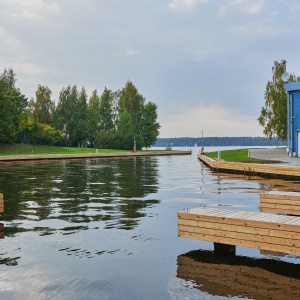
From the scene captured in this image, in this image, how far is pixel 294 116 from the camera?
150ft

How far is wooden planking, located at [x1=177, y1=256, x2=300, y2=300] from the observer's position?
675 cm

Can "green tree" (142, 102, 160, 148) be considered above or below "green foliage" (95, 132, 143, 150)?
above

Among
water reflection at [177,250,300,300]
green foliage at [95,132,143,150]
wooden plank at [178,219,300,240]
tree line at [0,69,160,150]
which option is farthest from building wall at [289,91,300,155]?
green foliage at [95,132,143,150]

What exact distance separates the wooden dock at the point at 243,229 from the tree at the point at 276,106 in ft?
201

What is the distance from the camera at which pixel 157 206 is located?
15758 mm

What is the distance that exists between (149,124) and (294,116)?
7515 cm

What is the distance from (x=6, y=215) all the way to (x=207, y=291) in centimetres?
879

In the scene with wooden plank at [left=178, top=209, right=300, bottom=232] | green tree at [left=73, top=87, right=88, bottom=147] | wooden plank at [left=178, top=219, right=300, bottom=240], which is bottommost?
wooden plank at [left=178, top=219, right=300, bottom=240]

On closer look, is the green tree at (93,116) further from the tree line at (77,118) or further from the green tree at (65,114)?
the green tree at (65,114)

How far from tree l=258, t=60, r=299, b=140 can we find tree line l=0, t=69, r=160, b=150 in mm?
34723

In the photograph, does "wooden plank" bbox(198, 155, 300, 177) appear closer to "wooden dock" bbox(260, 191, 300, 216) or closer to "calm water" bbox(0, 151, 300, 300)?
Result: "calm water" bbox(0, 151, 300, 300)

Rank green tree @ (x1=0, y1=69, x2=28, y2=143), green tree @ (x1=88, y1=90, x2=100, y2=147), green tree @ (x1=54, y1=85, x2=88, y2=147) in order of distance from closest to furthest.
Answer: green tree @ (x1=0, y1=69, x2=28, y2=143) < green tree @ (x1=54, y1=85, x2=88, y2=147) < green tree @ (x1=88, y1=90, x2=100, y2=147)

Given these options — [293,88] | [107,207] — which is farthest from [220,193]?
[293,88]

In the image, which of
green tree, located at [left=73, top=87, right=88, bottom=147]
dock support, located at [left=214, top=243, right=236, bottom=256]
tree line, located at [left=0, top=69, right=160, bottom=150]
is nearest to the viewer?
dock support, located at [left=214, top=243, right=236, bottom=256]
